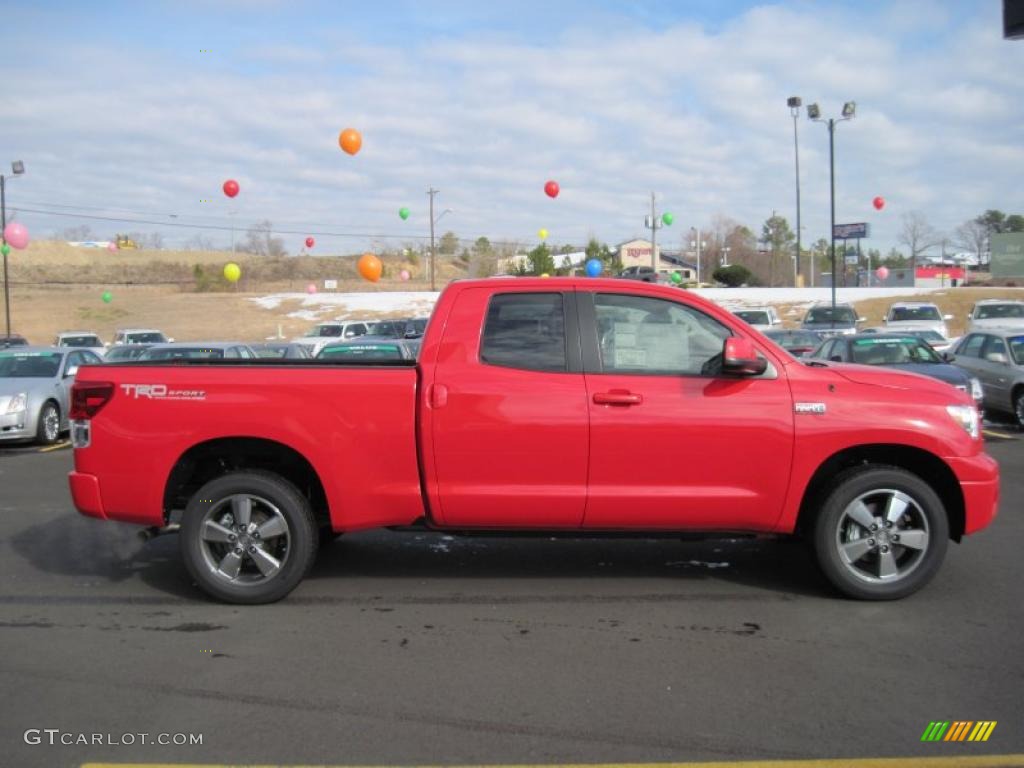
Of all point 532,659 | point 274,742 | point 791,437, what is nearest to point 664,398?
point 791,437

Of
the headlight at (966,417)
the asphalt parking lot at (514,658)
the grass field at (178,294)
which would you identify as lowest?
the asphalt parking lot at (514,658)

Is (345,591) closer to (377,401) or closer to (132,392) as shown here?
(377,401)

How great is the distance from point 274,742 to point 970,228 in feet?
409

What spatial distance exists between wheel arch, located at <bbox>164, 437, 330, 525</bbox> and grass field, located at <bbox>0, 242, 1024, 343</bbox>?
133 ft

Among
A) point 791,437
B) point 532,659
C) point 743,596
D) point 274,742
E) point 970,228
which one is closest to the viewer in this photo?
point 274,742

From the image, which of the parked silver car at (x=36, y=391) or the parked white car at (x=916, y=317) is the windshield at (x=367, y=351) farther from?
the parked white car at (x=916, y=317)

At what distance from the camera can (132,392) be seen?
18.7 feet

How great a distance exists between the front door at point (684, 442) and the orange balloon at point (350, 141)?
2441cm

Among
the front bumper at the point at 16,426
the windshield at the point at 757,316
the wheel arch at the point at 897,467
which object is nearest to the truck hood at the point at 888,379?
the wheel arch at the point at 897,467

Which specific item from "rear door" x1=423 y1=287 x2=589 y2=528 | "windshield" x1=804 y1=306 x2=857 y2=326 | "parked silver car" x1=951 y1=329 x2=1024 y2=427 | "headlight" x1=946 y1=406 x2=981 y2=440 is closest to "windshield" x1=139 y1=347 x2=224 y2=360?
"rear door" x1=423 y1=287 x2=589 y2=528

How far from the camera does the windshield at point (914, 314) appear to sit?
29.5m

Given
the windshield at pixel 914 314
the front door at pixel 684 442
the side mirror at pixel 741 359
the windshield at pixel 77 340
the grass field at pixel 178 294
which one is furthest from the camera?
the grass field at pixel 178 294

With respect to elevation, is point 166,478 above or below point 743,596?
above

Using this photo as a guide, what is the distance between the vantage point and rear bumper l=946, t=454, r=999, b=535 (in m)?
5.58
